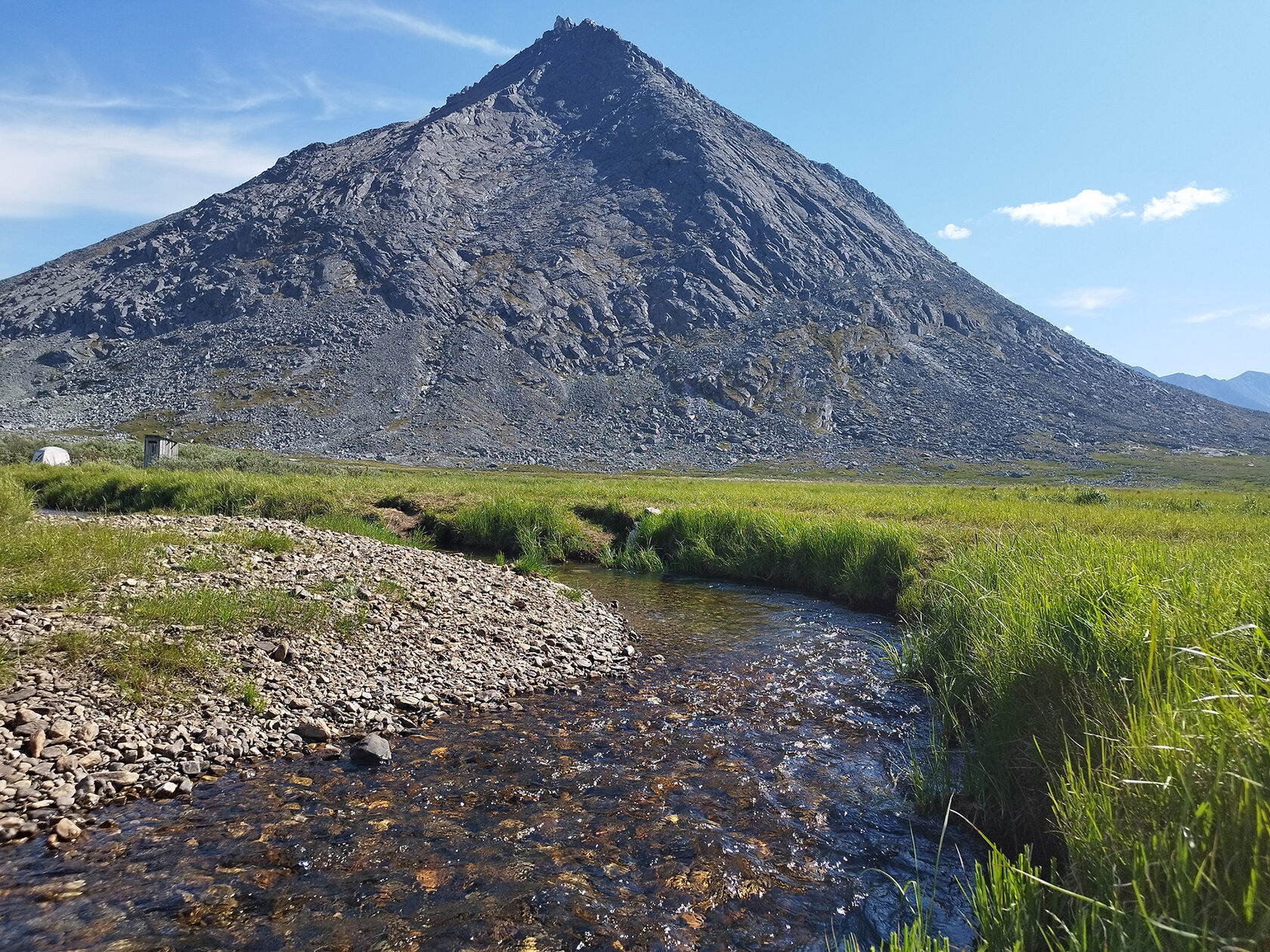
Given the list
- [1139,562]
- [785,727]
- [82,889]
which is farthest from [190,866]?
[1139,562]

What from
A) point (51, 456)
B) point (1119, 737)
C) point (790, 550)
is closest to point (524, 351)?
point (51, 456)

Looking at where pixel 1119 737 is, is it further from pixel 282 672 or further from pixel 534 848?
pixel 282 672

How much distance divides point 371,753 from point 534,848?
2866 mm

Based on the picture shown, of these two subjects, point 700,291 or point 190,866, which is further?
point 700,291

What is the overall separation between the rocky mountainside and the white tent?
6999 cm

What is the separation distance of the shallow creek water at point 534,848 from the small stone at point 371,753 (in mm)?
220

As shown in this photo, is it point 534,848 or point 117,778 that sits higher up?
point 117,778

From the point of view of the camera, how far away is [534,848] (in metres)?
7.13

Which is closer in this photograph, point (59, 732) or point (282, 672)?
point (59, 732)

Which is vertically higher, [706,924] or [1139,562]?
[1139,562]

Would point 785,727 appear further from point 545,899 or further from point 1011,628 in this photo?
point 545,899

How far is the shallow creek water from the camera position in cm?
585

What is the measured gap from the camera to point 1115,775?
487cm

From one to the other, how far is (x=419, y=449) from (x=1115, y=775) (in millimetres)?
123311
